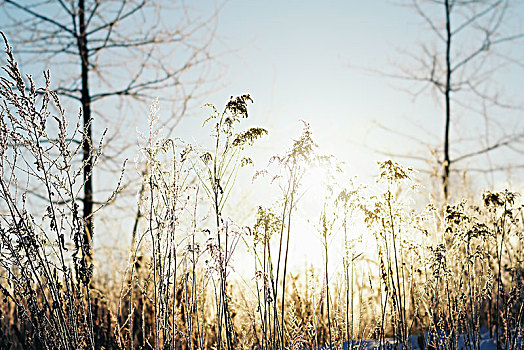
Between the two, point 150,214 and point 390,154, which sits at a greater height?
point 390,154

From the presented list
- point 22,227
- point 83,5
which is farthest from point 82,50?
point 22,227

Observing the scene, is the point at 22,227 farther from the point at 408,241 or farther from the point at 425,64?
the point at 425,64

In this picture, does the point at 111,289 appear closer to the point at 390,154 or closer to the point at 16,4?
the point at 16,4

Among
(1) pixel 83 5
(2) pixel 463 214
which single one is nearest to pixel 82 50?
(1) pixel 83 5

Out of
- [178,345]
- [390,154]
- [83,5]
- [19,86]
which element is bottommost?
[178,345]

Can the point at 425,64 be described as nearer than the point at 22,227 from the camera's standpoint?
No

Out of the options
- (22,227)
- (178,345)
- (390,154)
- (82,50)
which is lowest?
(178,345)

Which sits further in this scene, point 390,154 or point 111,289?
point 390,154

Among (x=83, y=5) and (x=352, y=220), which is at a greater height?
(x=83, y=5)

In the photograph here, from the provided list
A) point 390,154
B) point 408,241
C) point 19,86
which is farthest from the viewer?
point 390,154

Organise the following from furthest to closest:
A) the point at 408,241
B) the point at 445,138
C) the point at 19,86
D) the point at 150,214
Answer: the point at 445,138 → the point at 408,241 → the point at 150,214 → the point at 19,86

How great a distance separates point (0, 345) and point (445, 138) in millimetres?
7203

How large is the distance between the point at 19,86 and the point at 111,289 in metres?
4.24

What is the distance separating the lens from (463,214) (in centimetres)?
287
